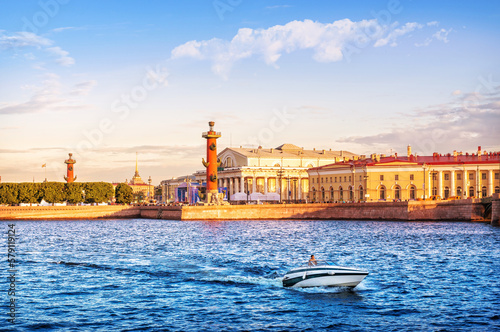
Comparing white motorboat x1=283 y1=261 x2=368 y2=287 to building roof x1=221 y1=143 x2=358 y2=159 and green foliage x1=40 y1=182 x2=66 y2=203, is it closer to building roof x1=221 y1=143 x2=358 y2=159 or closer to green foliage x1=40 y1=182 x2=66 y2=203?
green foliage x1=40 y1=182 x2=66 y2=203

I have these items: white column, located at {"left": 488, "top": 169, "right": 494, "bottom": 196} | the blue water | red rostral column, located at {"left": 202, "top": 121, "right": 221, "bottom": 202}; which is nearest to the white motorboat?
the blue water

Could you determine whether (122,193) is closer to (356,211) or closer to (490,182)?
(356,211)

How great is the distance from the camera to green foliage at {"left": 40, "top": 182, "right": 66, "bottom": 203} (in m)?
91.5

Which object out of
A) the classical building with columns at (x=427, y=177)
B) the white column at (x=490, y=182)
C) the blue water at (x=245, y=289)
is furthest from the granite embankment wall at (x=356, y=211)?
the blue water at (x=245, y=289)

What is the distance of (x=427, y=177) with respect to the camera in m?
89.9

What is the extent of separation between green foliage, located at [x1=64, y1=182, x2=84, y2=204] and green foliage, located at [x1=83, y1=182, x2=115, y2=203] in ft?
3.86

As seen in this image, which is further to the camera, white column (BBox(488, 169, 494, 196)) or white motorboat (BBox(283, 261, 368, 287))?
white column (BBox(488, 169, 494, 196))

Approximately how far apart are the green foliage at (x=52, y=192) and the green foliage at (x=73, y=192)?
0.66 meters

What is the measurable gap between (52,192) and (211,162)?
2248cm

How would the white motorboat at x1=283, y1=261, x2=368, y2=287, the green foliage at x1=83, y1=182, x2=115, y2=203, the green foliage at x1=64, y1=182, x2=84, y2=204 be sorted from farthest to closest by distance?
1. the green foliage at x1=83, y1=182, x2=115, y2=203
2. the green foliage at x1=64, y1=182, x2=84, y2=204
3. the white motorboat at x1=283, y1=261, x2=368, y2=287

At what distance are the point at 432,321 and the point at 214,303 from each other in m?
7.31

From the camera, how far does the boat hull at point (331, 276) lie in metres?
24.1

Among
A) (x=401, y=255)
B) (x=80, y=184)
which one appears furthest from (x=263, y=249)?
(x=80, y=184)

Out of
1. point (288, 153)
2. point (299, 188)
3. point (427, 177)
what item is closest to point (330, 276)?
point (427, 177)
